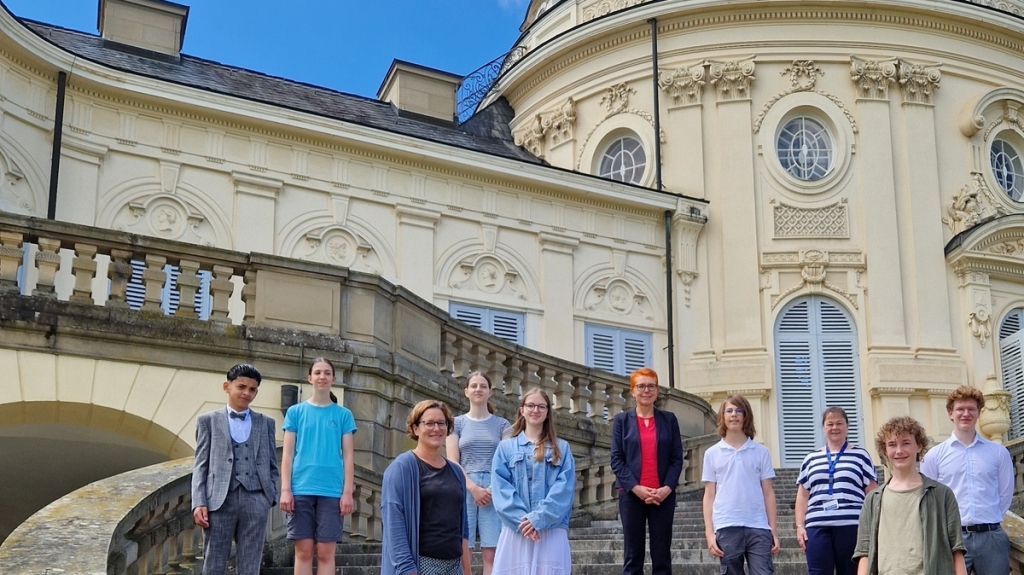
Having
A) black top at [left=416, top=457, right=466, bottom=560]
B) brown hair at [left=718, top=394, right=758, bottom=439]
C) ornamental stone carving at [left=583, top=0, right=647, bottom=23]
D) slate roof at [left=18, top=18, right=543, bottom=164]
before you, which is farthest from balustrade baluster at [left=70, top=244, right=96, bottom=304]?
ornamental stone carving at [left=583, top=0, right=647, bottom=23]

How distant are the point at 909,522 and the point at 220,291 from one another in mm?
6862

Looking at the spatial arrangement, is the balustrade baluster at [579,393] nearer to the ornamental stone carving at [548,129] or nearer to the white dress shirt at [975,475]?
the white dress shirt at [975,475]

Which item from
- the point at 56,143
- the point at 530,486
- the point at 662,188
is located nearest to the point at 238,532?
the point at 530,486

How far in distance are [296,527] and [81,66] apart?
13.1m

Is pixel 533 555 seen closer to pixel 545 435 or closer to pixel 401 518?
pixel 545 435

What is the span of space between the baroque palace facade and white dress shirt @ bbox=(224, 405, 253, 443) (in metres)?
13.0

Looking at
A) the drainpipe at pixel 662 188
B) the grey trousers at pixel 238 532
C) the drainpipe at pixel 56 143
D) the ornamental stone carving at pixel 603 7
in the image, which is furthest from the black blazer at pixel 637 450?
the ornamental stone carving at pixel 603 7

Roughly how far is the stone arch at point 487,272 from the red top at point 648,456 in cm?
1407

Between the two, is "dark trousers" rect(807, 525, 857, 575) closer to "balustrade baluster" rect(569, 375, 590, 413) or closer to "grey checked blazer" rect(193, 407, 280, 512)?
"grey checked blazer" rect(193, 407, 280, 512)

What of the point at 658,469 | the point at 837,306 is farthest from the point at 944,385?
the point at 658,469

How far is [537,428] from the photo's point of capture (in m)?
7.84

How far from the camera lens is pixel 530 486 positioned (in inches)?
303

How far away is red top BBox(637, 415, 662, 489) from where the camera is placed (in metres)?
8.87

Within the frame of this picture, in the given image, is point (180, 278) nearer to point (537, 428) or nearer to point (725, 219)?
point (537, 428)
